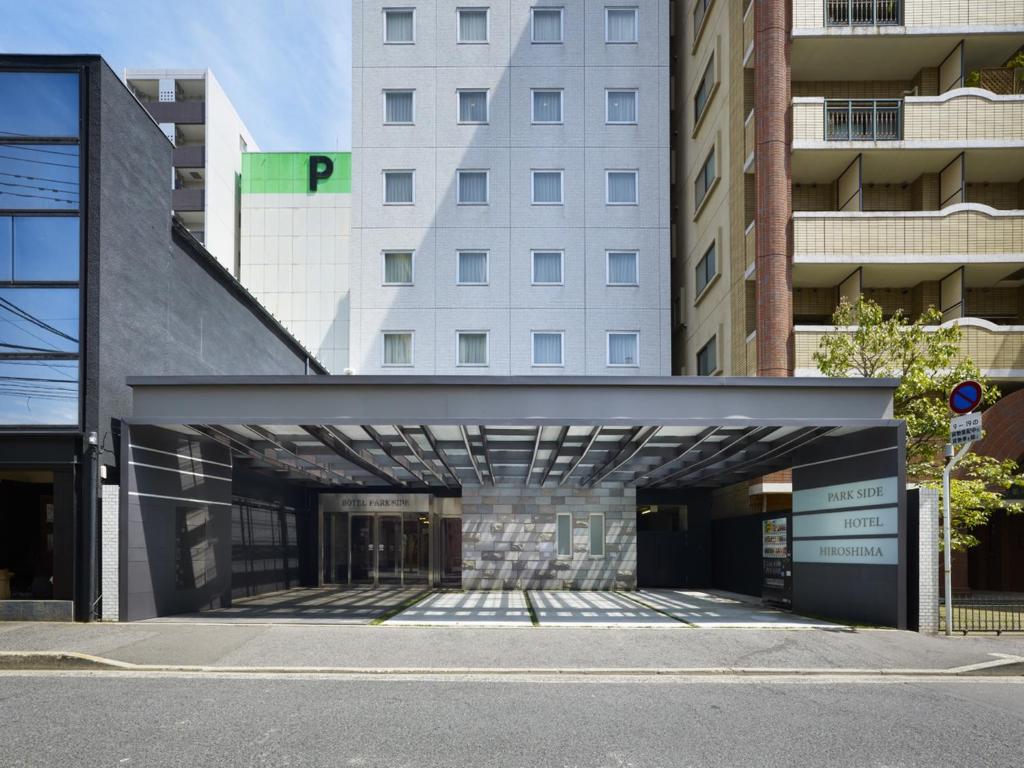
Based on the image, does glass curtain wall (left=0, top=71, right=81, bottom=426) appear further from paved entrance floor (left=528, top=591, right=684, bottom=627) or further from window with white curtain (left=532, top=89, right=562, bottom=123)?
window with white curtain (left=532, top=89, right=562, bottom=123)

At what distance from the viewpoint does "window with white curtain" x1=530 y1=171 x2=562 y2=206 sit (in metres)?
34.6

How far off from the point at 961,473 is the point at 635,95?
2052 cm

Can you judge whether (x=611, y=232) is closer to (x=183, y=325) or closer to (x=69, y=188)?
(x=183, y=325)

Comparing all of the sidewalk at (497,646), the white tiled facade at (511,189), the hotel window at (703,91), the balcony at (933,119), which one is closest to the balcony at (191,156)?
the white tiled facade at (511,189)

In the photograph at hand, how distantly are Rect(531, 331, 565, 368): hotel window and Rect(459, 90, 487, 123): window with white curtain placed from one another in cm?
914

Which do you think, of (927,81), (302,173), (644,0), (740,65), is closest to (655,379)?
(740,65)

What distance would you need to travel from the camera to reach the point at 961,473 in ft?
69.4

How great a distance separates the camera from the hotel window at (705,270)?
30094 mm

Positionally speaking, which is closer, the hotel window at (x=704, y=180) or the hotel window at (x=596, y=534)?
the hotel window at (x=596, y=534)

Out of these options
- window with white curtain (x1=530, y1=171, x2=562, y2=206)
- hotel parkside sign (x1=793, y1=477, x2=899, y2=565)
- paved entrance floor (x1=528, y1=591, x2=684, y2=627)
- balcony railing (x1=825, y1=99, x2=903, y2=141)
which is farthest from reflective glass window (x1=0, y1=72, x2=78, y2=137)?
window with white curtain (x1=530, y1=171, x2=562, y2=206)

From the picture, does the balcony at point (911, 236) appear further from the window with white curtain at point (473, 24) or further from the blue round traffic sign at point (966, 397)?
the window with white curtain at point (473, 24)

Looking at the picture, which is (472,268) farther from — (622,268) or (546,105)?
(546,105)

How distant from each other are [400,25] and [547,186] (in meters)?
9.01

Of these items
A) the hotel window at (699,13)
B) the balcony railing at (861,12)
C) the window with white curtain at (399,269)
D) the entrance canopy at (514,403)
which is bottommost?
the entrance canopy at (514,403)
